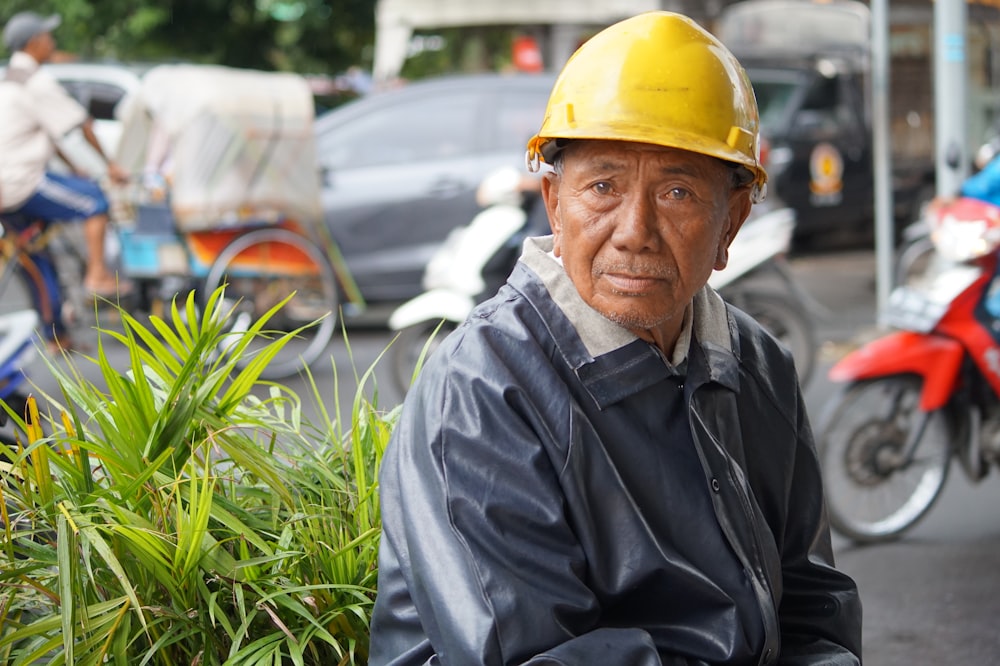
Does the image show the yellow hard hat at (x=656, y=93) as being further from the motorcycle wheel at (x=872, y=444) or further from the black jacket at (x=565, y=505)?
the motorcycle wheel at (x=872, y=444)

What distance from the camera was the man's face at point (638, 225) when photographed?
188 centimetres

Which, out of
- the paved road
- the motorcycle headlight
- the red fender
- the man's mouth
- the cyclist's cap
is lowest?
the paved road

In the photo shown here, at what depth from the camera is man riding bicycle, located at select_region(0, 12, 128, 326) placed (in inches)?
322

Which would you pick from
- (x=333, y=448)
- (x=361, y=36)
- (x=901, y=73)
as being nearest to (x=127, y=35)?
(x=361, y=36)

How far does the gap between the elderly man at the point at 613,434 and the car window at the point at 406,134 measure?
7.86 meters

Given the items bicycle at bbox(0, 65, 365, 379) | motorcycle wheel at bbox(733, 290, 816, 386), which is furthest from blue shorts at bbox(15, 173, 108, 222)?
motorcycle wheel at bbox(733, 290, 816, 386)

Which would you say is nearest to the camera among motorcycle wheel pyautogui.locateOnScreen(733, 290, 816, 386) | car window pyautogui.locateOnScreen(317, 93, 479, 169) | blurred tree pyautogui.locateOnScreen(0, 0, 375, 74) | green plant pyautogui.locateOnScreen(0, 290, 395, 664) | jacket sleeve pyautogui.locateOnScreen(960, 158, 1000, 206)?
green plant pyautogui.locateOnScreen(0, 290, 395, 664)

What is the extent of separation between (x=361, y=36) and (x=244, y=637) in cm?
1870

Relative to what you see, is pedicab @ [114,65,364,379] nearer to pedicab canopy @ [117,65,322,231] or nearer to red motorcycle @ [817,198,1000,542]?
pedicab canopy @ [117,65,322,231]

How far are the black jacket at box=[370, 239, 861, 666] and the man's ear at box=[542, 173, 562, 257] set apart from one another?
0.07 meters

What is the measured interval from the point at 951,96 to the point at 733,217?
742 cm

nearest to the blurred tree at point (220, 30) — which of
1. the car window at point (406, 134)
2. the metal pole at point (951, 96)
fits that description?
the car window at point (406, 134)

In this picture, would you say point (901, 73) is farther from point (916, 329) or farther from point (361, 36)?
point (916, 329)

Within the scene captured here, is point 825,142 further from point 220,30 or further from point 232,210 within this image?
point 220,30
